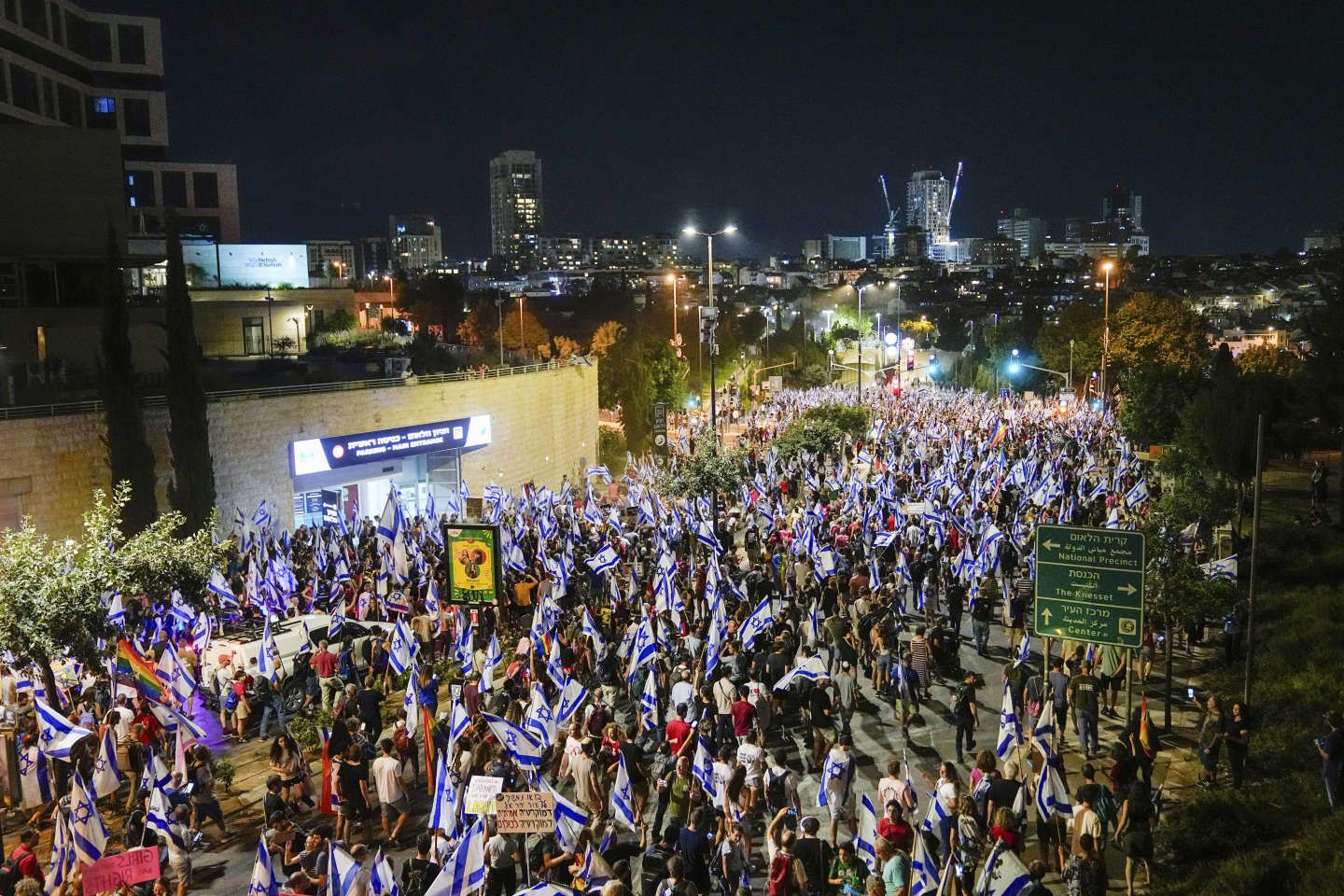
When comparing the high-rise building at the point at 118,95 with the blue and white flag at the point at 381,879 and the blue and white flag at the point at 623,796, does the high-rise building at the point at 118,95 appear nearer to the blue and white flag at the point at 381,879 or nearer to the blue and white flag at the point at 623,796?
the blue and white flag at the point at 623,796

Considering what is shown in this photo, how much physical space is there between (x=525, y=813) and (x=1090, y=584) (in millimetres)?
6885

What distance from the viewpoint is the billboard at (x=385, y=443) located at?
30984 mm

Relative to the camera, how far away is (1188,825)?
35.4 ft

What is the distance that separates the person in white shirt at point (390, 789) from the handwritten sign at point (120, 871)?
2.39 meters

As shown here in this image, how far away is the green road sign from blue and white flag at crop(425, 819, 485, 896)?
7128 millimetres

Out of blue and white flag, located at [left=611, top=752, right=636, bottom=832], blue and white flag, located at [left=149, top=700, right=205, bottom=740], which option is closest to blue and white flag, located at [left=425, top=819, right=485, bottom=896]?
blue and white flag, located at [left=611, top=752, right=636, bottom=832]

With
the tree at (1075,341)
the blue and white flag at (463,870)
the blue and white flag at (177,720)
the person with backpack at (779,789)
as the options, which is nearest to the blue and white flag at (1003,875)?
the person with backpack at (779,789)

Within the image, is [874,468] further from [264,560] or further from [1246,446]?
[264,560]

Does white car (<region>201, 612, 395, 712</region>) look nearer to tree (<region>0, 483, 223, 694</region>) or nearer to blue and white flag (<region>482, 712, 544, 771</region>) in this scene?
tree (<region>0, 483, 223, 694</region>)

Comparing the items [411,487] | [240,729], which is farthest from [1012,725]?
[411,487]

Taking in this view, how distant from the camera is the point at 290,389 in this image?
31.4m

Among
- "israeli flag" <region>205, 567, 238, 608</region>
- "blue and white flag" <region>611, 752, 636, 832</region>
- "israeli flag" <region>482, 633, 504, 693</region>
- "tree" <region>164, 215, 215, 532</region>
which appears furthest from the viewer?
"tree" <region>164, 215, 215, 532</region>

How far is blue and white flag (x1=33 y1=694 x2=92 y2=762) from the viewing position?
39.9 ft

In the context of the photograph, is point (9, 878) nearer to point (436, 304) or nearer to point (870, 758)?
point (870, 758)
